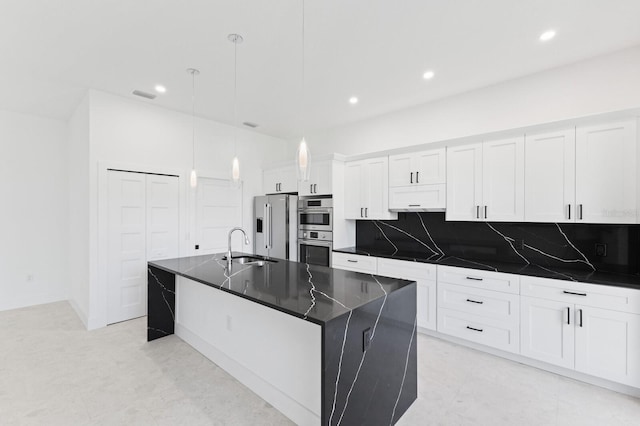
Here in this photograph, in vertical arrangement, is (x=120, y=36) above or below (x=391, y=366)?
above

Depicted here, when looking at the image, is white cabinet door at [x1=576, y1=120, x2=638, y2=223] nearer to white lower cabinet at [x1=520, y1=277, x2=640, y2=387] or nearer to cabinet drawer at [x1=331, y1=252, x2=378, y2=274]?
white lower cabinet at [x1=520, y1=277, x2=640, y2=387]

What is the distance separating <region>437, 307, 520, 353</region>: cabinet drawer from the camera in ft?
9.29

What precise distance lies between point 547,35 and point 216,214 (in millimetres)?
4539

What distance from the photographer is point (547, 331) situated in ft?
8.66

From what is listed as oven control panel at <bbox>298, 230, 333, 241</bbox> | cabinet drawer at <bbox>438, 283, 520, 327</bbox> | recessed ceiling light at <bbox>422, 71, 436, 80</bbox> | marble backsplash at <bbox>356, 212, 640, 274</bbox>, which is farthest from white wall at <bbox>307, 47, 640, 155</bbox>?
cabinet drawer at <bbox>438, 283, 520, 327</bbox>

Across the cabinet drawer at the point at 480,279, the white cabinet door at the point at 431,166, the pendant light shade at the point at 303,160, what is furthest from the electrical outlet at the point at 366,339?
the white cabinet door at the point at 431,166

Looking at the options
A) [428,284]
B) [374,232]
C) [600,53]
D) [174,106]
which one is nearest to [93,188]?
[174,106]

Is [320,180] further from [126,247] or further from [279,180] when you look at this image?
[126,247]

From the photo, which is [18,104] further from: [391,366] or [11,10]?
[391,366]

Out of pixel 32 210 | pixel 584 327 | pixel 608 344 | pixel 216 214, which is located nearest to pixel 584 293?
pixel 584 327

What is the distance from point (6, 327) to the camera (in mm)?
3717

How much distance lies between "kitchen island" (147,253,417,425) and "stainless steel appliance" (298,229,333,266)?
1.52 metres

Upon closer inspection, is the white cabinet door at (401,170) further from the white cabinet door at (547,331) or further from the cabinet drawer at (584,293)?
the white cabinet door at (547,331)

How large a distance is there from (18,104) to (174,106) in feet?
6.89
